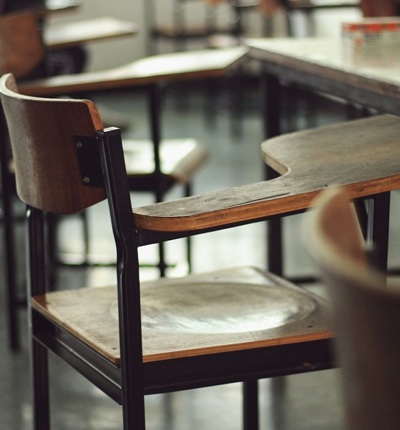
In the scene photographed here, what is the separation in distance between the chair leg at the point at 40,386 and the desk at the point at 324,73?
0.77 m

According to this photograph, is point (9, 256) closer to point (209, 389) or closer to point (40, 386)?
point (209, 389)

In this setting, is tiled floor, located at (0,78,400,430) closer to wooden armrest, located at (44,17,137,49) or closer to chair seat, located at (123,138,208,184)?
chair seat, located at (123,138,208,184)

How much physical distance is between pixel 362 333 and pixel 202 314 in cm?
97

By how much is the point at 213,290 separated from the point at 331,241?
1037 millimetres

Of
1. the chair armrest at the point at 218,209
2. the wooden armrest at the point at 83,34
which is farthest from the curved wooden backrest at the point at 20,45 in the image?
the chair armrest at the point at 218,209

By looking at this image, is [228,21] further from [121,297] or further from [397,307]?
[397,307]

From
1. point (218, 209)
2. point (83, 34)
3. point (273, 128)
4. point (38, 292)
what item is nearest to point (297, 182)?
point (218, 209)

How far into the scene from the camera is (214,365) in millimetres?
1456

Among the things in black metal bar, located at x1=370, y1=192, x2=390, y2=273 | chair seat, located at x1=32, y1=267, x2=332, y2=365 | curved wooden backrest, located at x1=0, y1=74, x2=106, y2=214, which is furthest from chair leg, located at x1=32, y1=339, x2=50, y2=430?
black metal bar, located at x1=370, y1=192, x2=390, y2=273

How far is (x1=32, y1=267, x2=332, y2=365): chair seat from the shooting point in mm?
1479

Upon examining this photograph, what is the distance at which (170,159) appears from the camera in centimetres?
300

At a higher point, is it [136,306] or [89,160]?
[89,160]

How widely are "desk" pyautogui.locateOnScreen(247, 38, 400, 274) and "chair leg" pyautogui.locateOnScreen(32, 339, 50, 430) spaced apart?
769 mm

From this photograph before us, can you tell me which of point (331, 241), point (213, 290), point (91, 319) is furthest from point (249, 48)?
point (331, 241)
